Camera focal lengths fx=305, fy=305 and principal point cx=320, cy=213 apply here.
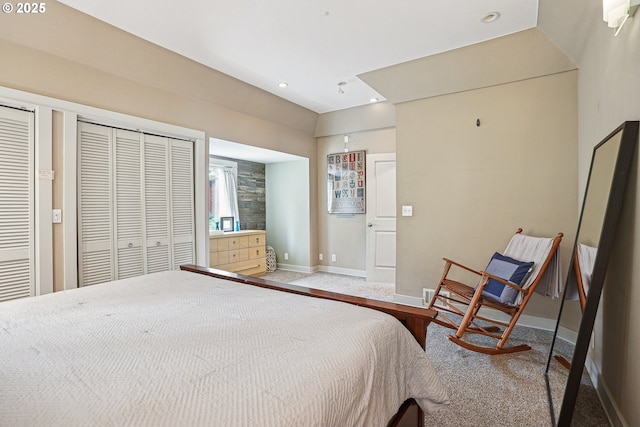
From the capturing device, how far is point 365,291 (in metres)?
4.24

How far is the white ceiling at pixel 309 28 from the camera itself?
2.26 m

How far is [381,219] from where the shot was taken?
4633 millimetres

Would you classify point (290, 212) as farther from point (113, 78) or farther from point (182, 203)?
point (113, 78)

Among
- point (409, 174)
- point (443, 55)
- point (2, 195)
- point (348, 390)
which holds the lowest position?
point (348, 390)

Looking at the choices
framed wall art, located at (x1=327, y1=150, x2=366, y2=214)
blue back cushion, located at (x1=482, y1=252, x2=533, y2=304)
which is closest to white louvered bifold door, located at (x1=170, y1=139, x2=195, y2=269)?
framed wall art, located at (x1=327, y1=150, x2=366, y2=214)

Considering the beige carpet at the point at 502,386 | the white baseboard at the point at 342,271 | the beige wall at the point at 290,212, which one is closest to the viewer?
the beige carpet at the point at 502,386

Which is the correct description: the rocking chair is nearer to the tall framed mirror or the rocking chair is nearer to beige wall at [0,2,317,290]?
the tall framed mirror

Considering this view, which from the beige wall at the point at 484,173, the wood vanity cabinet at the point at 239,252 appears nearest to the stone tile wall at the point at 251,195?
the wood vanity cabinet at the point at 239,252

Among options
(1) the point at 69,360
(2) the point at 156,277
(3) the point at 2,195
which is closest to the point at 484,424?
(1) the point at 69,360

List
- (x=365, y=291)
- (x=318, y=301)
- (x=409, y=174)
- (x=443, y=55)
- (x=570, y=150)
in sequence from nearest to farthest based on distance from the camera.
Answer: (x=318, y=301) < (x=570, y=150) < (x=443, y=55) < (x=409, y=174) < (x=365, y=291)

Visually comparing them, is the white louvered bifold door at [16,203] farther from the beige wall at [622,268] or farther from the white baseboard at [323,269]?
the beige wall at [622,268]

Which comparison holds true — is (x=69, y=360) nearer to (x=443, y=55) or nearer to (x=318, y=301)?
(x=318, y=301)

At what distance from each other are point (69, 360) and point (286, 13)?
2493 mm

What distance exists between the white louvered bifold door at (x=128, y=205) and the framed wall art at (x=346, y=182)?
117 inches
